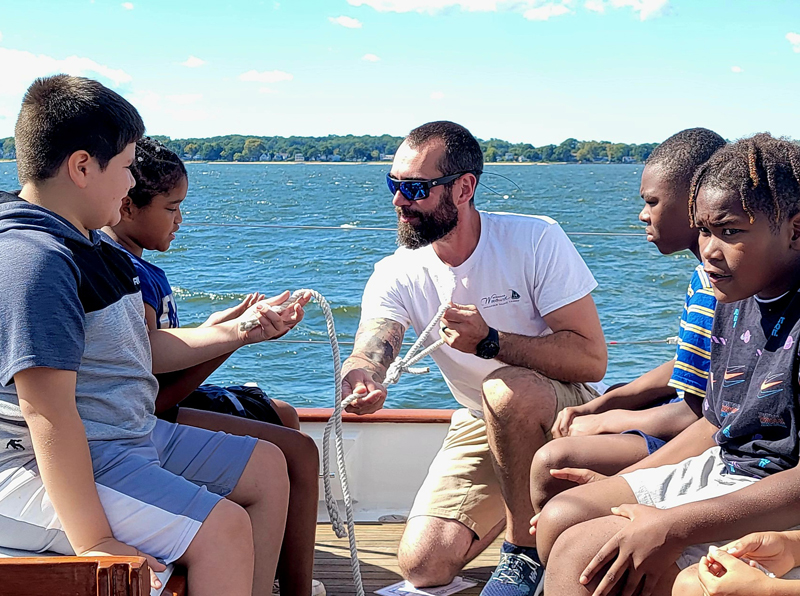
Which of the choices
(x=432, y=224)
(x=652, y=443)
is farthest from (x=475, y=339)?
(x=652, y=443)

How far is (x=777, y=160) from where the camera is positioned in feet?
5.71

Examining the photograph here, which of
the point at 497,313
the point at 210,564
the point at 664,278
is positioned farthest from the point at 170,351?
the point at 664,278

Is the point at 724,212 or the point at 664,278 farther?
the point at 664,278

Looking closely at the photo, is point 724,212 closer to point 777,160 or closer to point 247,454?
point 777,160

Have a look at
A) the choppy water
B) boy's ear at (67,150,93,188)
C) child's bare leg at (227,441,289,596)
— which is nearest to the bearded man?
child's bare leg at (227,441,289,596)

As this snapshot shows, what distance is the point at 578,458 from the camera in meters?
2.10

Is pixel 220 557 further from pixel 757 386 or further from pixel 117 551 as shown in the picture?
pixel 757 386

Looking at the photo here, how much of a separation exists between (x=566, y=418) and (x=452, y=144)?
0.94 m

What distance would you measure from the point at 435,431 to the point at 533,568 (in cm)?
83

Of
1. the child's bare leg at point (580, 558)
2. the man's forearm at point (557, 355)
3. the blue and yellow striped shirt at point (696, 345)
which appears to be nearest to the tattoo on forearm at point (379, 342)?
the man's forearm at point (557, 355)

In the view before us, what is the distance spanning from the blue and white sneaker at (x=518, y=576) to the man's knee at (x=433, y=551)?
164 millimetres

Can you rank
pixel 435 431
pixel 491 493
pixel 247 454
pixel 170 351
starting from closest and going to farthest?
pixel 247 454
pixel 170 351
pixel 491 493
pixel 435 431

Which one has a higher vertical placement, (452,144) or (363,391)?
(452,144)

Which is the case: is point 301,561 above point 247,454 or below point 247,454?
below
